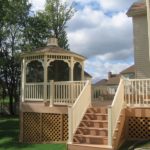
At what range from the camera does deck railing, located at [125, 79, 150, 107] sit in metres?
14.0

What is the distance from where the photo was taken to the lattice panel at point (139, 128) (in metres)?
14.2

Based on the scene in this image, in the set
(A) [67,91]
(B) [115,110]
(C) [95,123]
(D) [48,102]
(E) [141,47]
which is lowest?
(C) [95,123]

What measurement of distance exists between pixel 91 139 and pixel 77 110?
4.77 feet

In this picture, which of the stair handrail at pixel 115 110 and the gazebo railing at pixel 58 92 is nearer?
the stair handrail at pixel 115 110

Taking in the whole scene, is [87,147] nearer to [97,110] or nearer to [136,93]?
[97,110]

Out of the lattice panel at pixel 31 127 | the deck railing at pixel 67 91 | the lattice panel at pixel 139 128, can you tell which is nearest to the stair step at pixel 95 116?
the lattice panel at pixel 139 128

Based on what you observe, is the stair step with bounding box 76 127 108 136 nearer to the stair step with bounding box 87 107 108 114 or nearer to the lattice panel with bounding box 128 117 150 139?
the stair step with bounding box 87 107 108 114

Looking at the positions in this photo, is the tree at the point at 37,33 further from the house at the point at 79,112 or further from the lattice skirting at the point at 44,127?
the lattice skirting at the point at 44,127

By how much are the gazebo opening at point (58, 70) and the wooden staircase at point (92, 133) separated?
933 cm

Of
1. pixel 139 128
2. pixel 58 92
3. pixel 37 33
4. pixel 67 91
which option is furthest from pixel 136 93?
pixel 37 33

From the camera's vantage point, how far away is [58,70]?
24188mm

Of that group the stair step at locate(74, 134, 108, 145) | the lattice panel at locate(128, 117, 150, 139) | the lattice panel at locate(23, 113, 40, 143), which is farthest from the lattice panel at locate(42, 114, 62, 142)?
the lattice panel at locate(128, 117, 150, 139)

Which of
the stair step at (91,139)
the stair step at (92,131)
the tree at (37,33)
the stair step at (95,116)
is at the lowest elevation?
the stair step at (91,139)

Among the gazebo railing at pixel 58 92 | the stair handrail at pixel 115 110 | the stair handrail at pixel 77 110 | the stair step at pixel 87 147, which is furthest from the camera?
the gazebo railing at pixel 58 92
